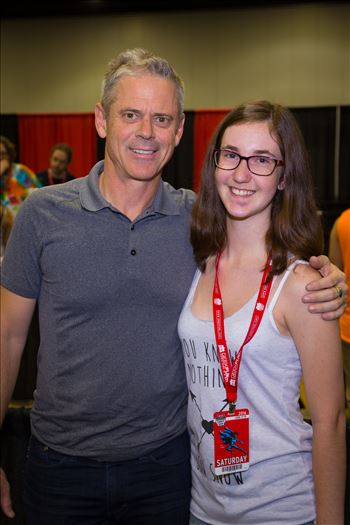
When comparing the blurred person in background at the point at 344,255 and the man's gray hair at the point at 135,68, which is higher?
the man's gray hair at the point at 135,68

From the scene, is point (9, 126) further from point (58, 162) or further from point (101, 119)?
point (101, 119)

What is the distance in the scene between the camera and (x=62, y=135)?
12.0m

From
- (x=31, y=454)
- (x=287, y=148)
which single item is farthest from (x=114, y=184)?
(x=31, y=454)

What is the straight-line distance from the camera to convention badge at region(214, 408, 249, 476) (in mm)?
1456

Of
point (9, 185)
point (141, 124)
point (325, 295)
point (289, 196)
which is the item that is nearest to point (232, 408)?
point (325, 295)

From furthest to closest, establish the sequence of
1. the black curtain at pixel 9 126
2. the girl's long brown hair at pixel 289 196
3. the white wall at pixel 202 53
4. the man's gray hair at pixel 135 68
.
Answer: the black curtain at pixel 9 126 → the white wall at pixel 202 53 → the man's gray hair at pixel 135 68 → the girl's long brown hair at pixel 289 196

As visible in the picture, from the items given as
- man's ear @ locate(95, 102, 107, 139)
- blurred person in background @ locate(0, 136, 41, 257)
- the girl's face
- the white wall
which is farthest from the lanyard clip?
the white wall

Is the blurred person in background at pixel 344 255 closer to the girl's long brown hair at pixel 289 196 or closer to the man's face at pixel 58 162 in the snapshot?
the girl's long brown hair at pixel 289 196

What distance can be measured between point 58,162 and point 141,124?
590 centimetres

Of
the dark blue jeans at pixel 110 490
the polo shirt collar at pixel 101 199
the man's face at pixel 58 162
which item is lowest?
the dark blue jeans at pixel 110 490

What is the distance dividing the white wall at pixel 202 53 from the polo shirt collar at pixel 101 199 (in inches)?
400

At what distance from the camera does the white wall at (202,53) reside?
443 inches

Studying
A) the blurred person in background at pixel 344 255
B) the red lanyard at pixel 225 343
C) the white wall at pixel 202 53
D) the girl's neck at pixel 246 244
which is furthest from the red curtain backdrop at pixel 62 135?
the red lanyard at pixel 225 343

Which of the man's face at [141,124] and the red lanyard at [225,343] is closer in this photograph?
the red lanyard at [225,343]
